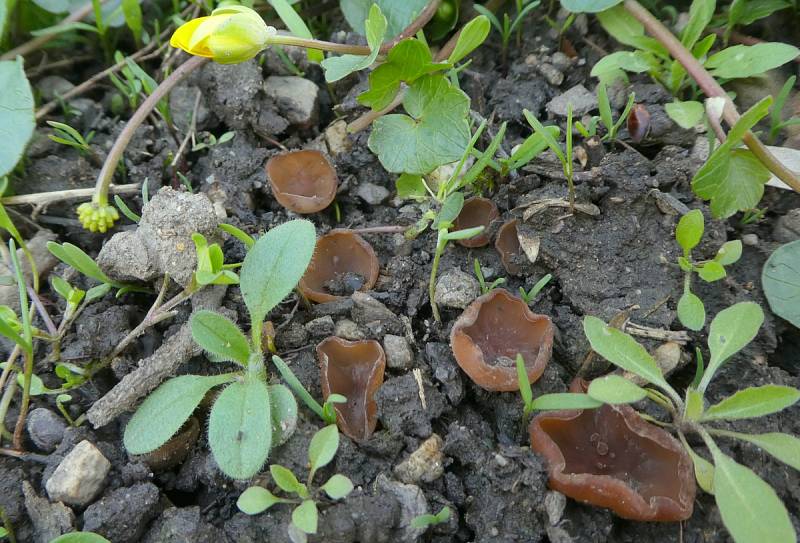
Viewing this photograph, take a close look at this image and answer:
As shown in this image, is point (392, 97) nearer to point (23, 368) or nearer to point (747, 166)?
point (747, 166)

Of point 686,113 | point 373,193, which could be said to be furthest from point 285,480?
point 686,113

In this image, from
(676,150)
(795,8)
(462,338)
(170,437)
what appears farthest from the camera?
(795,8)

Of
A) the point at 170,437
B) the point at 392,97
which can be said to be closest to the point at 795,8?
the point at 392,97

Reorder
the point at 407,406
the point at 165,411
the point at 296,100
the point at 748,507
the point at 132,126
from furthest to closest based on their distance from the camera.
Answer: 1. the point at 296,100
2. the point at 132,126
3. the point at 407,406
4. the point at 165,411
5. the point at 748,507

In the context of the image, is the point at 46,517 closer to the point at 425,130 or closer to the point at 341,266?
the point at 341,266

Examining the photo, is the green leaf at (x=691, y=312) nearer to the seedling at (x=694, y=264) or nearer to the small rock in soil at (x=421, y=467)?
the seedling at (x=694, y=264)

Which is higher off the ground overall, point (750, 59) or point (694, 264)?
point (750, 59)

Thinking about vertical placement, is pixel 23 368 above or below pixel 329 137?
below

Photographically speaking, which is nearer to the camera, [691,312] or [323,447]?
[323,447]
